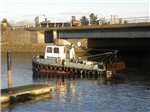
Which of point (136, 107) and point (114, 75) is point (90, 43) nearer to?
point (114, 75)

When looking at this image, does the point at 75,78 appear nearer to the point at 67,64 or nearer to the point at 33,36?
the point at 67,64

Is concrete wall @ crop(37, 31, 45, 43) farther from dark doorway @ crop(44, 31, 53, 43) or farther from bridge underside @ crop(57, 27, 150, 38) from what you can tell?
bridge underside @ crop(57, 27, 150, 38)

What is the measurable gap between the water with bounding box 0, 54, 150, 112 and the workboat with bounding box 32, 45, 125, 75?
1530mm

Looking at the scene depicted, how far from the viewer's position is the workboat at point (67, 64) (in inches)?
1096

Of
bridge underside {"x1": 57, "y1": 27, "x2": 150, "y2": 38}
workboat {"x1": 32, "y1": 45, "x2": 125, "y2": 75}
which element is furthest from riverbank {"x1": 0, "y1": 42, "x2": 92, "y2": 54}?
workboat {"x1": 32, "y1": 45, "x2": 125, "y2": 75}

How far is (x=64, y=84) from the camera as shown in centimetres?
2459

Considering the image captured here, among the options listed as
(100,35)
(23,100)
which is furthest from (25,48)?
(23,100)

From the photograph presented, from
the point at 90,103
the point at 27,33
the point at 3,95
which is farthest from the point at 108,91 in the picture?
the point at 27,33

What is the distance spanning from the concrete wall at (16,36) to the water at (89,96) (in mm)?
36588

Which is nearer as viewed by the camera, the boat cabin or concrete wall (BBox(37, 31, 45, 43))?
the boat cabin

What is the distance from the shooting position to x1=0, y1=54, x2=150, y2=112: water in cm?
1628

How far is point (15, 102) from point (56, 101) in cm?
320

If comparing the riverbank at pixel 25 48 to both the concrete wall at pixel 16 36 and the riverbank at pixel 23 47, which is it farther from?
the concrete wall at pixel 16 36

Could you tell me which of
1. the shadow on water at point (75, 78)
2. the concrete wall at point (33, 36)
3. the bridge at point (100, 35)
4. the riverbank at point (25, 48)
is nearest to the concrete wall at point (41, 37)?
the bridge at point (100, 35)
